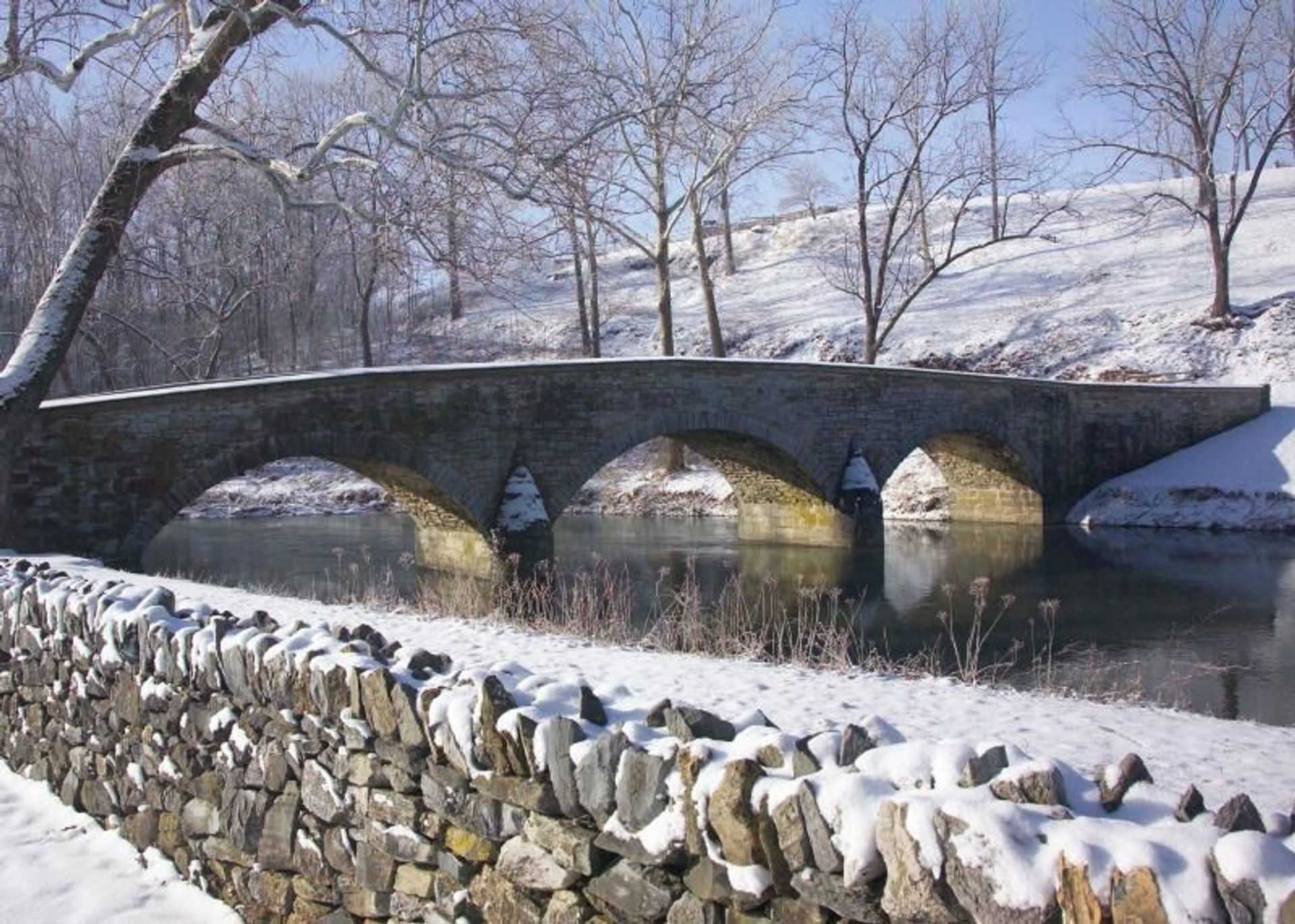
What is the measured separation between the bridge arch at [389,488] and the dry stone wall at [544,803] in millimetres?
7627

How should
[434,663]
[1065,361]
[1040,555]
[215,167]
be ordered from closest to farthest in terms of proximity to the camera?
[434,663], [215,167], [1040,555], [1065,361]

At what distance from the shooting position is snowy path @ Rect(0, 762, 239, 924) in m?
4.45

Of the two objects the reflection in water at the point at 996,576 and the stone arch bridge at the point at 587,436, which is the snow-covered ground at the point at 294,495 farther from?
the stone arch bridge at the point at 587,436

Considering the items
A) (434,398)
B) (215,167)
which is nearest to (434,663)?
(434,398)

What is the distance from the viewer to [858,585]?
16328mm

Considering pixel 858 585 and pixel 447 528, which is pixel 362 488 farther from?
pixel 858 585

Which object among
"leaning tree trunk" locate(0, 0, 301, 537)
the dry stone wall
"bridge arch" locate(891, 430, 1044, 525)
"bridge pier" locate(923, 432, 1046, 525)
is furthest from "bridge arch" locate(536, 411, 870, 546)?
the dry stone wall

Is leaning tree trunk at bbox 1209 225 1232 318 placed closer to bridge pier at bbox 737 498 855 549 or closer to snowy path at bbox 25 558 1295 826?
bridge pier at bbox 737 498 855 549

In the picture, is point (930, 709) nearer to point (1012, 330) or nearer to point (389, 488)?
point (389, 488)

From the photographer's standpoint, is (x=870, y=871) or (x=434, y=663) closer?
(x=870, y=871)

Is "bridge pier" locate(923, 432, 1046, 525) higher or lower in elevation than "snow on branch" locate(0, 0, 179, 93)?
lower

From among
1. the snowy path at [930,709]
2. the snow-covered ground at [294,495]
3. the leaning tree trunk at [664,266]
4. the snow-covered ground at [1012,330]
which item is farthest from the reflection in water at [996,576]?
the leaning tree trunk at [664,266]

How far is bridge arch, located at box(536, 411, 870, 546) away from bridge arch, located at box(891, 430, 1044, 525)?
277 centimetres

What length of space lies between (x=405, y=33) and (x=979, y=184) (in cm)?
2080
